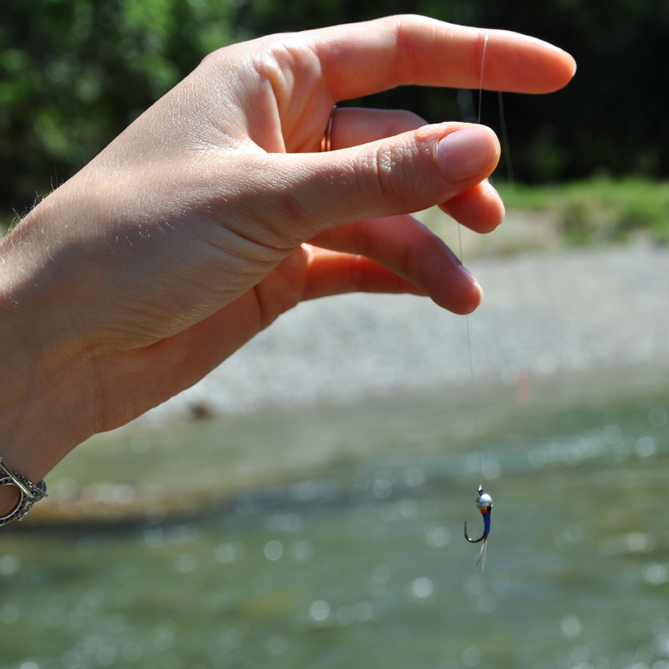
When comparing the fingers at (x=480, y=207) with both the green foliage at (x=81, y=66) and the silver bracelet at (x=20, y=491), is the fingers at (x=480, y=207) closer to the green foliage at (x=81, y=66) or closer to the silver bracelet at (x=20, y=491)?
the silver bracelet at (x=20, y=491)

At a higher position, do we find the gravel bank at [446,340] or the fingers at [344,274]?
the fingers at [344,274]

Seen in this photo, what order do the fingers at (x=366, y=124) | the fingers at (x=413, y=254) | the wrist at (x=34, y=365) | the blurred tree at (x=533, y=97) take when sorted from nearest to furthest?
1. the wrist at (x=34, y=365)
2. the fingers at (x=413, y=254)
3. the fingers at (x=366, y=124)
4. the blurred tree at (x=533, y=97)

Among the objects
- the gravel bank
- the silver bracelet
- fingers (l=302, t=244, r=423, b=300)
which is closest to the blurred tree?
the gravel bank

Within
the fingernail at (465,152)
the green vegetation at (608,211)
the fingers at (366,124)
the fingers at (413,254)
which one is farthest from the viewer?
the green vegetation at (608,211)

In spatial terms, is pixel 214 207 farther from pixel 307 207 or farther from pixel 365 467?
pixel 365 467

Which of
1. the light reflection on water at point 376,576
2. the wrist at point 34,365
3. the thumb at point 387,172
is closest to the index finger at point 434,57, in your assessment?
the thumb at point 387,172

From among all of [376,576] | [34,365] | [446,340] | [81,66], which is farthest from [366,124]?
[81,66]

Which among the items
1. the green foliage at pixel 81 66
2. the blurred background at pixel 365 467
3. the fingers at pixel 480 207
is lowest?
the blurred background at pixel 365 467
